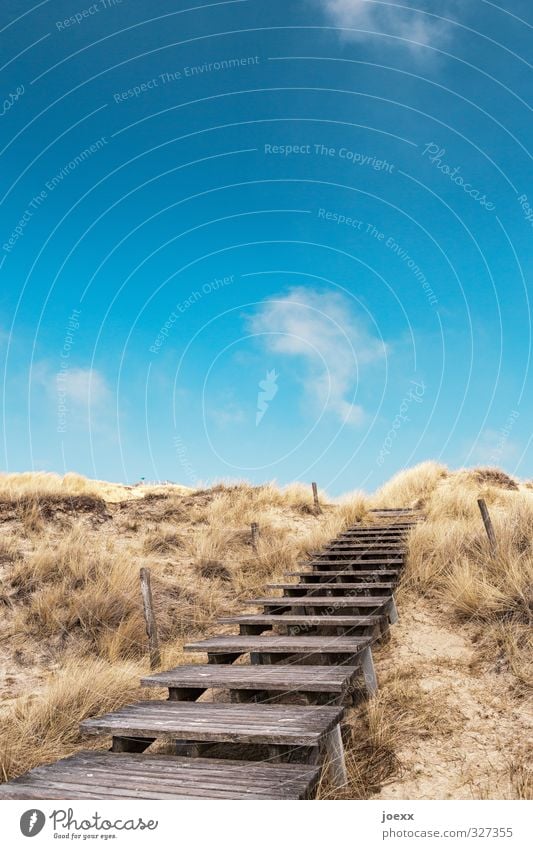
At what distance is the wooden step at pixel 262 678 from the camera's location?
5.13 metres

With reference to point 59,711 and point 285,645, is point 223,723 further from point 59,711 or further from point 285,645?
point 59,711

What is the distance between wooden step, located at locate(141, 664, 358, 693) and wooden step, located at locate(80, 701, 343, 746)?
0.77 ft

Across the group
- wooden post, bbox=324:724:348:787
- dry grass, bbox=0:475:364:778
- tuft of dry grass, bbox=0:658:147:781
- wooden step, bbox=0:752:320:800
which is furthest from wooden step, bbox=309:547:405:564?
wooden step, bbox=0:752:320:800

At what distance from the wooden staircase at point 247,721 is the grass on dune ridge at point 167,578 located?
52cm

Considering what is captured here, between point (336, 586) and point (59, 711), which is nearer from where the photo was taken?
point (59, 711)

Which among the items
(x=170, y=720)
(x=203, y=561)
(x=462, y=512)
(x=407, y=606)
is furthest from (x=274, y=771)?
(x=462, y=512)

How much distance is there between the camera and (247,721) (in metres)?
4.57

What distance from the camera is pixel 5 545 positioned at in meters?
11.4

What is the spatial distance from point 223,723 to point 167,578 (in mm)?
6848

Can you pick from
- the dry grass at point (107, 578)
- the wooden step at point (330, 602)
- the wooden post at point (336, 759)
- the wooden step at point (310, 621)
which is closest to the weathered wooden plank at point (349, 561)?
the dry grass at point (107, 578)

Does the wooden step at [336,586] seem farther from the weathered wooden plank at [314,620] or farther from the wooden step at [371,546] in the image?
the wooden step at [371,546]

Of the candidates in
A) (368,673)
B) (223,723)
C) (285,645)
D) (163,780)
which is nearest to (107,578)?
(285,645)
